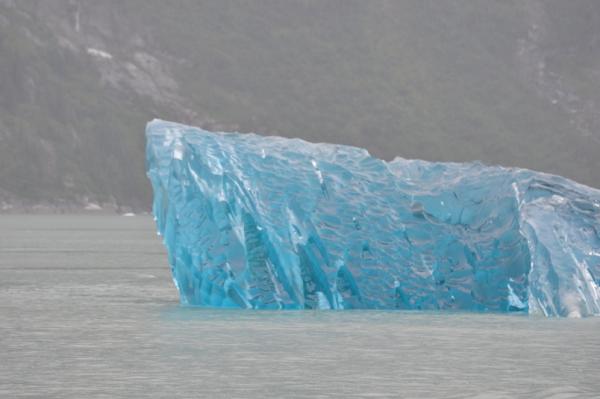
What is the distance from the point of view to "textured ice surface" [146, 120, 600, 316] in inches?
1089

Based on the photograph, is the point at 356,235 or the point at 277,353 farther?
the point at 356,235

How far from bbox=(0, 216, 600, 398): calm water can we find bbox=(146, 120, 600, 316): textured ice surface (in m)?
0.84

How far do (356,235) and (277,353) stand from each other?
7374mm

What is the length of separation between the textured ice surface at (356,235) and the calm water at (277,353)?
0.84 metres

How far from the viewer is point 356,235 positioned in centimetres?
2823

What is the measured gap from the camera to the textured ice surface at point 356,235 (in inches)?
1089

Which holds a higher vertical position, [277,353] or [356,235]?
[356,235]

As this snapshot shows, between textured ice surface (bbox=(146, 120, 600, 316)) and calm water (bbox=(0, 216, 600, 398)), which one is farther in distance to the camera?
textured ice surface (bbox=(146, 120, 600, 316))

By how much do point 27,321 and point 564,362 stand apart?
9.02 m

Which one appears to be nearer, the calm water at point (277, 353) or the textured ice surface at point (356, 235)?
the calm water at point (277, 353)

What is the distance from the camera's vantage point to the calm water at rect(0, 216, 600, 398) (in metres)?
17.9

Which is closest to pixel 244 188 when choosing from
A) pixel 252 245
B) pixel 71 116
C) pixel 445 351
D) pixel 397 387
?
pixel 252 245

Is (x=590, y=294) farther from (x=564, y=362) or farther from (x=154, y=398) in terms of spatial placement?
(x=154, y=398)

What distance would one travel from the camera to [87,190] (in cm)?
18450
